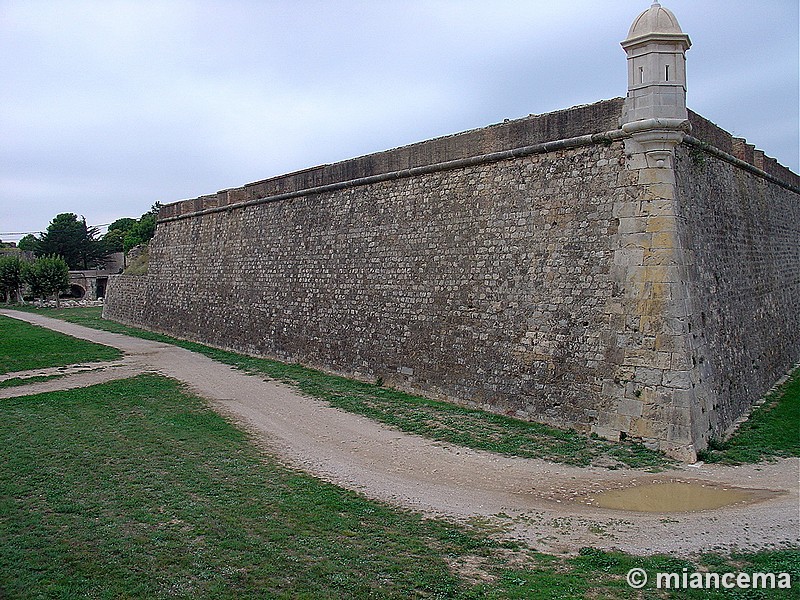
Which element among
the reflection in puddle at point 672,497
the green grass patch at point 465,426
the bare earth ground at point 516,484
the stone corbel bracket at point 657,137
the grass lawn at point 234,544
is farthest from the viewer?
the stone corbel bracket at point 657,137

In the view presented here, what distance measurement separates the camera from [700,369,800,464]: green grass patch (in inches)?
325

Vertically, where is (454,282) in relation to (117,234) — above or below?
below

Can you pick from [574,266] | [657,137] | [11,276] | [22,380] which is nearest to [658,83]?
[657,137]

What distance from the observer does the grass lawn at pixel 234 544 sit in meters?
4.49

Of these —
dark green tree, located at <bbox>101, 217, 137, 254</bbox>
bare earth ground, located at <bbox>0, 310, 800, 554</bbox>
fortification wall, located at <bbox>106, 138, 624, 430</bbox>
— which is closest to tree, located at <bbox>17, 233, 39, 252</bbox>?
dark green tree, located at <bbox>101, 217, 137, 254</bbox>

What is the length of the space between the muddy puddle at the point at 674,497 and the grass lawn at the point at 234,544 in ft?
4.20

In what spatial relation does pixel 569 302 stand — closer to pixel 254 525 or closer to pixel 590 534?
pixel 590 534

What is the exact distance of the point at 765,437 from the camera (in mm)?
9008

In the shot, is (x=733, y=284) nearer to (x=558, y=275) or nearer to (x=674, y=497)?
(x=558, y=275)

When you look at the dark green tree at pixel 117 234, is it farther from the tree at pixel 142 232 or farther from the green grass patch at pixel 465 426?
the green grass patch at pixel 465 426

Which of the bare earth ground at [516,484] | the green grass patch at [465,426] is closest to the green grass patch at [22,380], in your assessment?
the green grass patch at [465,426]

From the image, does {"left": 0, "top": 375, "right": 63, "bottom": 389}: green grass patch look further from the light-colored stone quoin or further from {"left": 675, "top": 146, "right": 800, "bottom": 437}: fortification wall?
{"left": 675, "top": 146, "right": 800, "bottom": 437}: fortification wall

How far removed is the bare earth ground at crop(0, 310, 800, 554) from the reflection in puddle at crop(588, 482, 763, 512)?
0.13 metres

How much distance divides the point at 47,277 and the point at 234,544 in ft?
117
